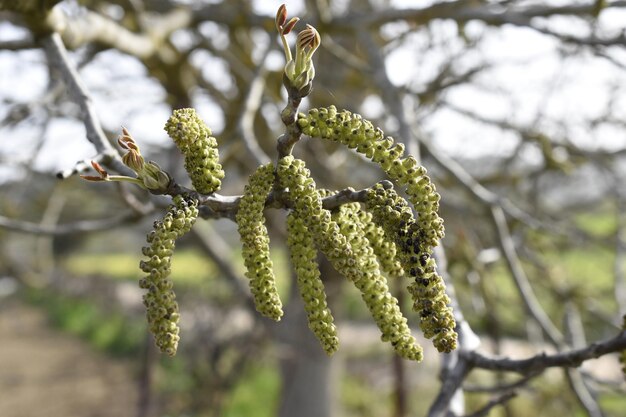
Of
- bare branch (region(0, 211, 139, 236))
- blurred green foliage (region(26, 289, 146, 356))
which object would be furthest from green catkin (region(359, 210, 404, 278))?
blurred green foliage (region(26, 289, 146, 356))

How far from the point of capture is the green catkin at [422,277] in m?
0.93

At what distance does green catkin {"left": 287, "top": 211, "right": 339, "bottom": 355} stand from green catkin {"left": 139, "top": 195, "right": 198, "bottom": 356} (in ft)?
0.68

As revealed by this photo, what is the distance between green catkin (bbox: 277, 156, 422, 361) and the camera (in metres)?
0.94

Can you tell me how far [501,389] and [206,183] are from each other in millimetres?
1070

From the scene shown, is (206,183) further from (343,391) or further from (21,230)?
(343,391)

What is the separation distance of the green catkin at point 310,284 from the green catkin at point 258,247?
5 centimetres

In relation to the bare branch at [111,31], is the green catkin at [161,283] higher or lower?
higher

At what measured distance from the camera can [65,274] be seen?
23.0m

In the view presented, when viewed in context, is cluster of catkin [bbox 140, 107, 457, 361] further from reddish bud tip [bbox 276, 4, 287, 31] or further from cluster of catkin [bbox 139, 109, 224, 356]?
reddish bud tip [bbox 276, 4, 287, 31]

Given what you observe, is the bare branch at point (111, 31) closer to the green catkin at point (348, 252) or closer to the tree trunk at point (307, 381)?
the green catkin at point (348, 252)

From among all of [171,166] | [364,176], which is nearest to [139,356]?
[364,176]

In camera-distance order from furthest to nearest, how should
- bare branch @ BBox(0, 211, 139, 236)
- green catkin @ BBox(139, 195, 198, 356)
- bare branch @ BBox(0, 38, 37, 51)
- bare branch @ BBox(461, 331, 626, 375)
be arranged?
1. bare branch @ BBox(0, 211, 139, 236)
2. bare branch @ BBox(0, 38, 37, 51)
3. bare branch @ BBox(461, 331, 626, 375)
4. green catkin @ BBox(139, 195, 198, 356)

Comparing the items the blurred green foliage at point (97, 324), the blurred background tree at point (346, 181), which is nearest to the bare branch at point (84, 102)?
the blurred background tree at point (346, 181)

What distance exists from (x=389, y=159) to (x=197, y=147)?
0.36m
